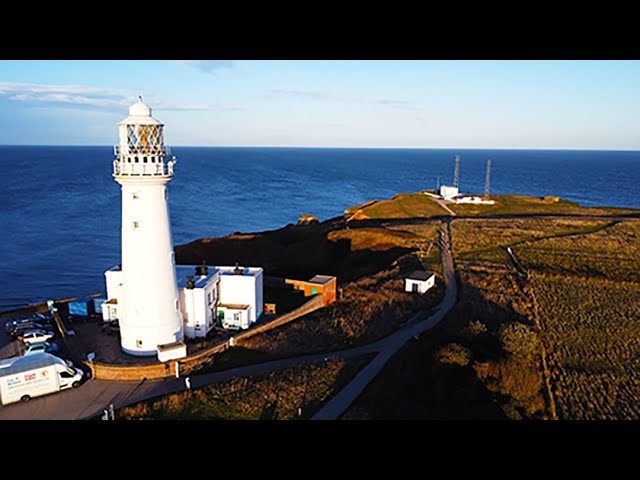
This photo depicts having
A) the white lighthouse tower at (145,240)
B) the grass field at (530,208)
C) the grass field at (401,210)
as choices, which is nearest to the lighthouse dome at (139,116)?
the white lighthouse tower at (145,240)

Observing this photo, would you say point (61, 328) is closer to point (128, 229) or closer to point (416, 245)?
point (128, 229)

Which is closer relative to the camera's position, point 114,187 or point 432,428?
point 432,428

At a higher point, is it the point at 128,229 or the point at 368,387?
the point at 128,229

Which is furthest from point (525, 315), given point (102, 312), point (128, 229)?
point (102, 312)

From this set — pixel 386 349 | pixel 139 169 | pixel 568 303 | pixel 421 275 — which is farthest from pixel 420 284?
pixel 139 169

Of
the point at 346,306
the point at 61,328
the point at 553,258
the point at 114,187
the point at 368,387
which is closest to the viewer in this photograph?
the point at 368,387

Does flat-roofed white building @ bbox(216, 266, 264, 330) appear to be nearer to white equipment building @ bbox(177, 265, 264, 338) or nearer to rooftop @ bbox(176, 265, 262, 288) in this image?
white equipment building @ bbox(177, 265, 264, 338)

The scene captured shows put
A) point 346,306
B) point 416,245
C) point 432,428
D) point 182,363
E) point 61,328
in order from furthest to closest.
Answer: point 416,245 < point 346,306 < point 61,328 < point 182,363 < point 432,428

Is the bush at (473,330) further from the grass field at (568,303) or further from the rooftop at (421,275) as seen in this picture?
the rooftop at (421,275)
